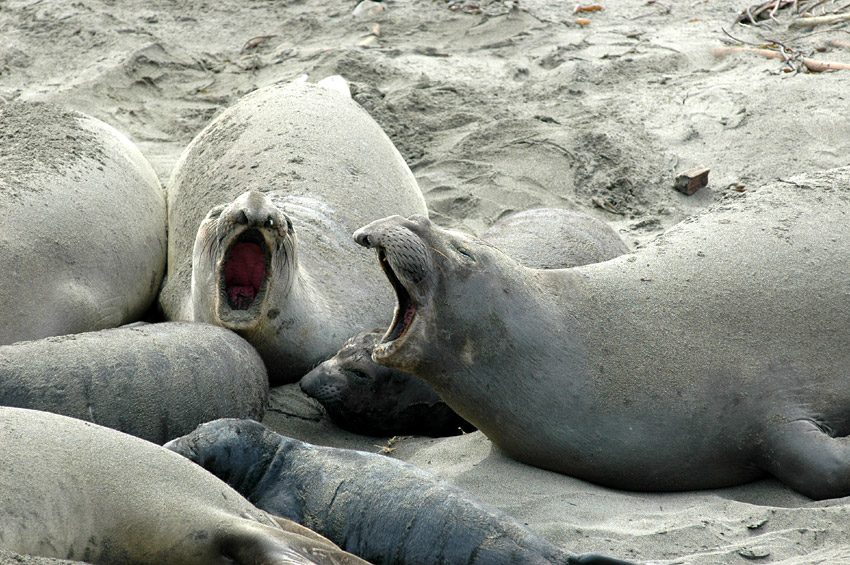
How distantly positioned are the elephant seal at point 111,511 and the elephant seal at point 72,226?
203cm

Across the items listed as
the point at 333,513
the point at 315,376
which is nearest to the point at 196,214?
the point at 315,376

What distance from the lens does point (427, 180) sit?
6945 mm

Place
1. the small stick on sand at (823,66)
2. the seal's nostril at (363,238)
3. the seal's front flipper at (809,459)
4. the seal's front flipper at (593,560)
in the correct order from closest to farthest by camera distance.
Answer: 1. the seal's front flipper at (593,560)
2. the seal's front flipper at (809,459)
3. the seal's nostril at (363,238)
4. the small stick on sand at (823,66)

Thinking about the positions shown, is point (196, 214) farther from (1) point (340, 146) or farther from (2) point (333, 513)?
(2) point (333, 513)

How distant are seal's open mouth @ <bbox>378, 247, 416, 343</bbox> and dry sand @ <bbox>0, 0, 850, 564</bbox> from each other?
56cm

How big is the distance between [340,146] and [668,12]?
4691 mm

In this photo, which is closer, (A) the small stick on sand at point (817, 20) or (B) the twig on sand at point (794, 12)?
(A) the small stick on sand at point (817, 20)

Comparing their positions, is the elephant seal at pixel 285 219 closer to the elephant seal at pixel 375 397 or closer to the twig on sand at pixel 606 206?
the elephant seal at pixel 375 397

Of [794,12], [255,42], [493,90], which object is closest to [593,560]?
[493,90]

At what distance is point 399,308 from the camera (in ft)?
12.9

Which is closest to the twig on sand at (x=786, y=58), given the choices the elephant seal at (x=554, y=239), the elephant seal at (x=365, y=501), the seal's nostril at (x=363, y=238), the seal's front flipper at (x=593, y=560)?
the elephant seal at (x=554, y=239)

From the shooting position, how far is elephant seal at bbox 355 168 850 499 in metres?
3.79

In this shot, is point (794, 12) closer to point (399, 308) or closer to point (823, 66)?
point (823, 66)

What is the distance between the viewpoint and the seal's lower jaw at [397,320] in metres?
3.79
